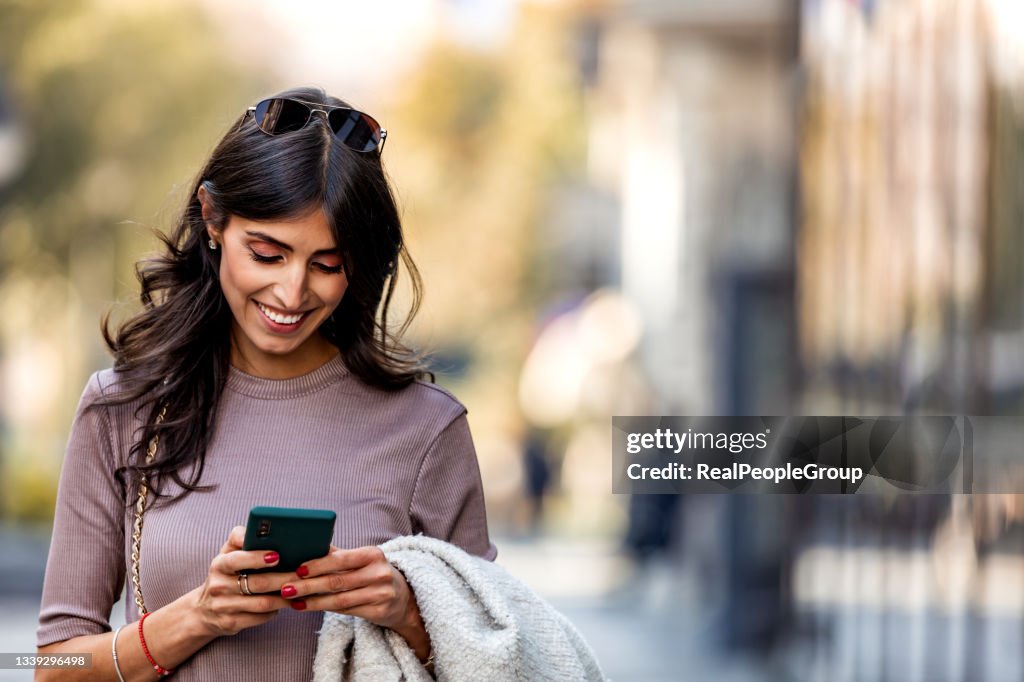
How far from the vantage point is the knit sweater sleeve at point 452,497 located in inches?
111

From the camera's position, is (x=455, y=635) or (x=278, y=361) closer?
(x=455, y=635)

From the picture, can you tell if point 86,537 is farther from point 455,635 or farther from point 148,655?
point 455,635

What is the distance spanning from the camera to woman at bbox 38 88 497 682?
2.64 m

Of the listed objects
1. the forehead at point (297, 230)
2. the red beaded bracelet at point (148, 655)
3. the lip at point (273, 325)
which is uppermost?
the forehead at point (297, 230)

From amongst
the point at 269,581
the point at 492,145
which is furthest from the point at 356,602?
the point at 492,145

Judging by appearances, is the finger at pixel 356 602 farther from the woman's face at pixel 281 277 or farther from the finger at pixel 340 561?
the woman's face at pixel 281 277

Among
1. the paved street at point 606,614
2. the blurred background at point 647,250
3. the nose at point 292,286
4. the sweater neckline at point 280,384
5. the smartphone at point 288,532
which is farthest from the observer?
the paved street at point 606,614

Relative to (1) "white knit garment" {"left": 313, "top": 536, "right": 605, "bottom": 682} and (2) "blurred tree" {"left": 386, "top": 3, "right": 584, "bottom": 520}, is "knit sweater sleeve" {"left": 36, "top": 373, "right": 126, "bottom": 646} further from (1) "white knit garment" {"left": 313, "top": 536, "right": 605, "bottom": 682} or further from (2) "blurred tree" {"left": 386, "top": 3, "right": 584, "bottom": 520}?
(2) "blurred tree" {"left": 386, "top": 3, "right": 584, "bottom": 520}

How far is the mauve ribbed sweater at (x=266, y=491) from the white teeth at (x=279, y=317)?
22 cm

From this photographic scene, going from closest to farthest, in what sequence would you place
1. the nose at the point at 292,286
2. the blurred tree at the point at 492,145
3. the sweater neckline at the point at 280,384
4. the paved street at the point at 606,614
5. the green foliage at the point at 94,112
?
the nose at the point at 292,286
the sweater neckline at the point at 280,384
the paved street at the point at 606,614
the green foliage at the point at 94,112
the blurred tree at the point at 492,145

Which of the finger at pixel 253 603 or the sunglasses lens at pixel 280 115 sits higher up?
the sunglasses lens at pixel 280 115

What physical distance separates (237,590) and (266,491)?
0.35 m

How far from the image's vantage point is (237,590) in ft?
7.95

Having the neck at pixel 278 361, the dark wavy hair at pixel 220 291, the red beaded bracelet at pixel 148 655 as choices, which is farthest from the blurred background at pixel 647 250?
the red beaded bracelet at pixel 148 655
